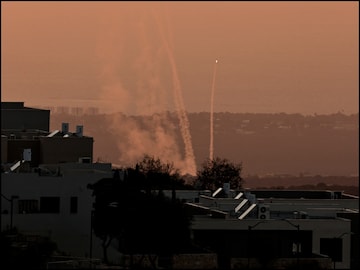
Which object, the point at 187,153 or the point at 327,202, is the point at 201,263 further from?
the point at 187,153

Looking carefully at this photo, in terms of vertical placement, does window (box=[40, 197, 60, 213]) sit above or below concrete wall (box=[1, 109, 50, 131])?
below

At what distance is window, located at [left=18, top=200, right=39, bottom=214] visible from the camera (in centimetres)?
8119

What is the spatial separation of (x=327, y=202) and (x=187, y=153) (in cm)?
5525

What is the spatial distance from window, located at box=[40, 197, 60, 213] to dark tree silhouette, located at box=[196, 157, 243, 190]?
207 feet

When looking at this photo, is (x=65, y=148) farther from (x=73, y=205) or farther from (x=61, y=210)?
(x=73, y=205)

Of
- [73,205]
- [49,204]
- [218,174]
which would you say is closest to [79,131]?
[218,174]

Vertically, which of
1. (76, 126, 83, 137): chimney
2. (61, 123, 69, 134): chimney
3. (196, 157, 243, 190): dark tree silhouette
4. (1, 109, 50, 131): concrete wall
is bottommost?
(196, 157, 243, 190): dark tree silhouette

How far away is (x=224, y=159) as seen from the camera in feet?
526

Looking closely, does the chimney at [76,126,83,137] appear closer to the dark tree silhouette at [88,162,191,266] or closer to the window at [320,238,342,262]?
the window at [320,238,342,262]

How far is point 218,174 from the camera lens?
152625 millimetres

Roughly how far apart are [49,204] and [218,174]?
71956 millimetres

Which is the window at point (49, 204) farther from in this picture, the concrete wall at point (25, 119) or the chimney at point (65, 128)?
the concrete wall at point (25, 119)

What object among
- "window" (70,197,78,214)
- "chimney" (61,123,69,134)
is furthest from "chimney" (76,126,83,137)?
"window" (70,197,78,214)

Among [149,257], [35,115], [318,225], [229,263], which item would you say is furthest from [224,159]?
[149,257]
